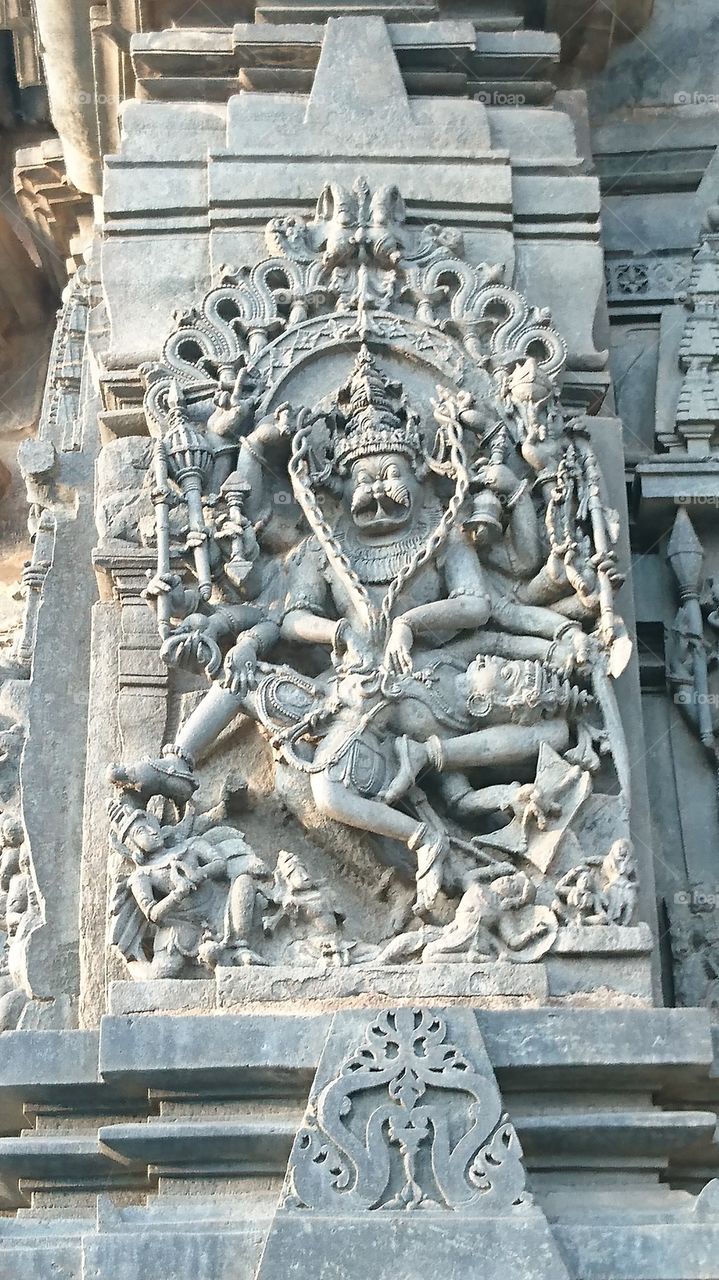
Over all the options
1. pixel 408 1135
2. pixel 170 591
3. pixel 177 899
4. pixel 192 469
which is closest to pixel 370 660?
pixel 170 591

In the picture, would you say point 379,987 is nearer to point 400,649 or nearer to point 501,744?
point 501,744

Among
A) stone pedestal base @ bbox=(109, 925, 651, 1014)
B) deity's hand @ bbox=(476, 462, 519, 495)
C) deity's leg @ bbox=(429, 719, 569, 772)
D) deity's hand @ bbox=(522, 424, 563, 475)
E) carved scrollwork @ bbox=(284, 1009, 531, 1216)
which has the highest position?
deity's hand @ bbox=(522, 424, 563, 475)

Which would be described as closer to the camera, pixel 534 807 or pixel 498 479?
pixel 534 807

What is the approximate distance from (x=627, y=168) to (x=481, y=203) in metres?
1.31

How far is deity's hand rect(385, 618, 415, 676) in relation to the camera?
625 cm

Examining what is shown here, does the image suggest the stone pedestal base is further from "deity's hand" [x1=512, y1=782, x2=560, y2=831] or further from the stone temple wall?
"deity's hand" [x1=512, y1=782, x2=560, y2=831]

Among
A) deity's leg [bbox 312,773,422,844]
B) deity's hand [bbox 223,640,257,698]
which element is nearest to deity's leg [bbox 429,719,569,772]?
deity's leg [bbox 312,773,422,844]

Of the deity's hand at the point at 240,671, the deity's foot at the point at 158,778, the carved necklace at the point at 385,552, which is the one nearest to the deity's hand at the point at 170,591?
the deity's hand at the point at 240,671

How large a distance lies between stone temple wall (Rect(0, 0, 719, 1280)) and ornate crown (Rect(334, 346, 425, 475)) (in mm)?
18

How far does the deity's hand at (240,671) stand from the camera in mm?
6250

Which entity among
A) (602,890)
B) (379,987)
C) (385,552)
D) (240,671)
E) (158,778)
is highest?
(385,552)

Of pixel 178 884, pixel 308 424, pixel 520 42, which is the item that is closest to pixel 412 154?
pixel 520 42

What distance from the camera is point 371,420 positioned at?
674 centimetres

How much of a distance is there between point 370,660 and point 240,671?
1.50ft
